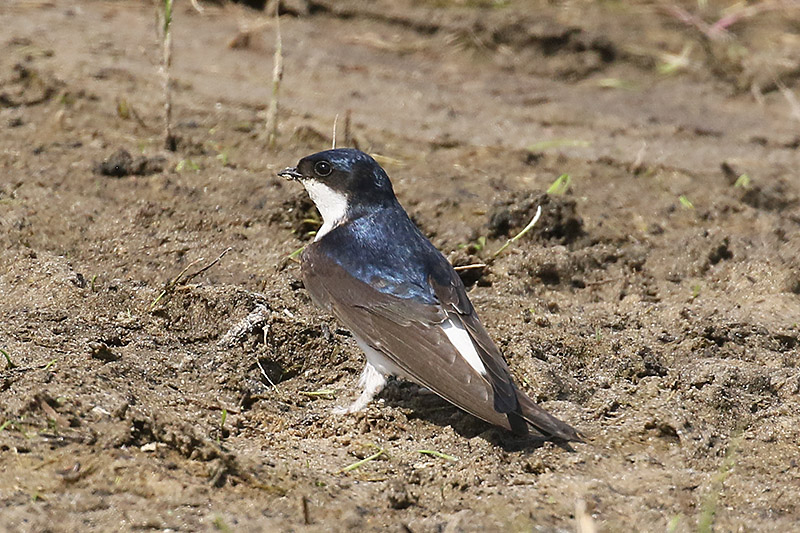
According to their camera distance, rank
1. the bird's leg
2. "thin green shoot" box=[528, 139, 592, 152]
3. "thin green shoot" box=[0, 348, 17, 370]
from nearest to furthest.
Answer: "thin green shoot" box=[0, 348, 17, 370] → the bird's leg → "thin green shoot" box=[528, 139, 592, 152]

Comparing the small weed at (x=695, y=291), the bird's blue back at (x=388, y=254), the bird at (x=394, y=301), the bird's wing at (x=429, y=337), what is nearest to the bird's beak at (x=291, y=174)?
the bird at (x=394, y=301)

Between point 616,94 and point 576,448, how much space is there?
444cm

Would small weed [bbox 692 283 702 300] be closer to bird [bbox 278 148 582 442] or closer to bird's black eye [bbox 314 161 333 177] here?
bird [bbox 278 148 582 442]

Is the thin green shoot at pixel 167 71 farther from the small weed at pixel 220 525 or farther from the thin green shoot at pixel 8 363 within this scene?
the small weed at pixel 220 525

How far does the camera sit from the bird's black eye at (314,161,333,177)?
4516 millimetres

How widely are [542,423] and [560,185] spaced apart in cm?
249

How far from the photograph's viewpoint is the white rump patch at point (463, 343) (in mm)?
3695

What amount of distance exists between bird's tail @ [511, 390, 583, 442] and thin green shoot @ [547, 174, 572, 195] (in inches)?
86.4

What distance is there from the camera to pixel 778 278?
4957 mm

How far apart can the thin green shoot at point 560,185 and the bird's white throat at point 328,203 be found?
1478mm

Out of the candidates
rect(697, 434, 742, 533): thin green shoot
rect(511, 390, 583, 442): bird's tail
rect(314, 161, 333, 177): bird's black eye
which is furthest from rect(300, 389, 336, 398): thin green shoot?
rect(697, 434, 742, 533): thin green shoot

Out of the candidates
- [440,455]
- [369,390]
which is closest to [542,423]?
[440,455]

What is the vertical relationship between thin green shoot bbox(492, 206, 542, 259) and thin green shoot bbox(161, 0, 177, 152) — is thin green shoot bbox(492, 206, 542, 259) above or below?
below

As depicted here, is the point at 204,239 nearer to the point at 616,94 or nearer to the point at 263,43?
the point at 263,43
